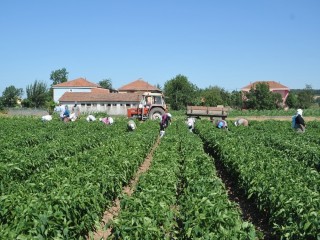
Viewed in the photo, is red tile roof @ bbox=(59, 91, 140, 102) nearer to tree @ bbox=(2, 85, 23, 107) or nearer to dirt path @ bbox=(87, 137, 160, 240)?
tree @ bbox=(2, 85, 23, 107)

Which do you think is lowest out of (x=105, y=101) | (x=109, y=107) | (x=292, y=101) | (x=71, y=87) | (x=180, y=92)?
(x=109, y=107)

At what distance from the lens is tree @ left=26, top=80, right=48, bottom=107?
7475 cm

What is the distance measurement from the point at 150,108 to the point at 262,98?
48.8 m

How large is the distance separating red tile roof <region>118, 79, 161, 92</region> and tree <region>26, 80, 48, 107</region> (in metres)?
17.3

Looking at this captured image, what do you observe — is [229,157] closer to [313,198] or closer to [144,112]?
[313,198]

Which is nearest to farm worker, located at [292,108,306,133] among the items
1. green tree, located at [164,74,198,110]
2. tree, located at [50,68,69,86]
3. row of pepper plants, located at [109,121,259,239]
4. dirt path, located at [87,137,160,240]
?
dirt path, located at [87,137,160,240]

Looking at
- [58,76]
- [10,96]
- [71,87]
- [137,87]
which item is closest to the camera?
[10,96]

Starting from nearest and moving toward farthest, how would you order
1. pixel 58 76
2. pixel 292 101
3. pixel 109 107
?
pixel 109 107 → pixel 292 101 → pixel 58 76

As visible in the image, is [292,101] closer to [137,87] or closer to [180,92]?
[180,92]

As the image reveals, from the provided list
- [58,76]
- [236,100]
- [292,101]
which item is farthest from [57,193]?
[58,76]

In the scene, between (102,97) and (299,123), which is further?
(102,97)

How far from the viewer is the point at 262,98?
74750 millimetres

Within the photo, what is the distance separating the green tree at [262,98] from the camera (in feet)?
243

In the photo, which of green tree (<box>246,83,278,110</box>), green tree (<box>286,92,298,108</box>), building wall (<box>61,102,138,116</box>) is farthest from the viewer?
green tree (<box>286,92,298,108</box>)
